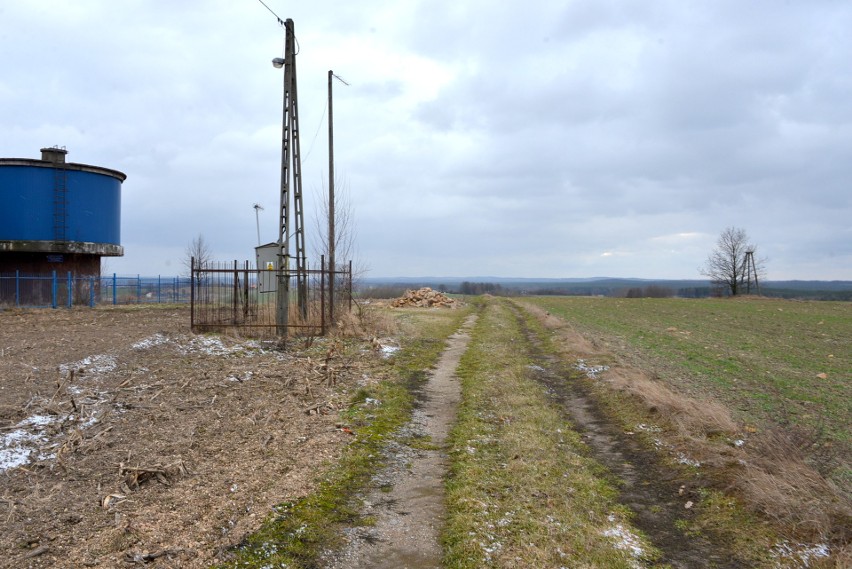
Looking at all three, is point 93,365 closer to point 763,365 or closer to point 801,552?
point 801,552

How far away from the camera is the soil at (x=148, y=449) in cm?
429

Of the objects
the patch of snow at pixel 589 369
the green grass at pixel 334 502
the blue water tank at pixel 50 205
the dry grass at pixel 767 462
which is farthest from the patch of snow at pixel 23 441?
the blue water tank at pixel 50 205

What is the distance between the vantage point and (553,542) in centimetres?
460

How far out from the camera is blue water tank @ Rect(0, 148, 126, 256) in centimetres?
2719

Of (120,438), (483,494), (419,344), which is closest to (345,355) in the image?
(419,344)

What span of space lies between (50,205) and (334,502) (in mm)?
28542

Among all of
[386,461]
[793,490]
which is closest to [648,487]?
[793,490]

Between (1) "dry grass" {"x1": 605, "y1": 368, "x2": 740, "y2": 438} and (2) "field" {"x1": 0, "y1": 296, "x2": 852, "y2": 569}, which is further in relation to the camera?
(1) "dry grass" {"x1": 605, "y1": 368, "x2": 740, "y2": 438}

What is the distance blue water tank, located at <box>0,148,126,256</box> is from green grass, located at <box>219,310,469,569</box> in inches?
946

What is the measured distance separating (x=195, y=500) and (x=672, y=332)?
22450 mm

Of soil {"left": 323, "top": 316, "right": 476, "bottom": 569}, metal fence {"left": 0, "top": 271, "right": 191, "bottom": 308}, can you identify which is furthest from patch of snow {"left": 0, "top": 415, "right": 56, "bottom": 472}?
metal fence {"left": 0, "top": 271, "right": 191, "bottom": 308}

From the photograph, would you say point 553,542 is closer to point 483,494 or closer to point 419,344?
point 483,494

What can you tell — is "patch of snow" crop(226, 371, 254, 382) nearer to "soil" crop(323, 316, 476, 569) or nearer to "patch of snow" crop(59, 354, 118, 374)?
"patch of snow" crop(59, 354, 118, 374)

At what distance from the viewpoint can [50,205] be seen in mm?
27719
